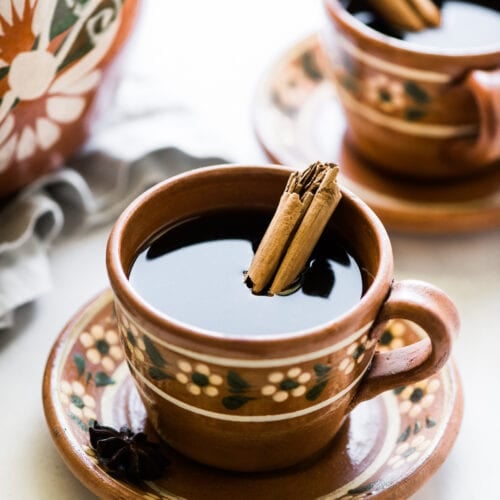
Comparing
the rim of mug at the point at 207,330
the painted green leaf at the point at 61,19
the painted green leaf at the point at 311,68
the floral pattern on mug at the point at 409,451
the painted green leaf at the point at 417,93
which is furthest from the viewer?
the painted green leaf at the point at 311,68

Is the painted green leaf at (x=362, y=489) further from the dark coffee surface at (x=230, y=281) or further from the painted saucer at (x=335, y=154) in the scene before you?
the painted saucer at (x=335, y=154)

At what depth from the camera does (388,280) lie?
2.25 feet

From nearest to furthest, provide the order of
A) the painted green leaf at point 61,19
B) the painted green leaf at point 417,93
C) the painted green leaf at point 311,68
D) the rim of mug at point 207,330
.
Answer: the rim of mug at point 207,330
the painted green leaf at point 61,19
the painted green leaf at point 417,93
the painted green leaf at point 311,68

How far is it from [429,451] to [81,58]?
19.4 inches

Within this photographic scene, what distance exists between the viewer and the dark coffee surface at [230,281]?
70 centimetres

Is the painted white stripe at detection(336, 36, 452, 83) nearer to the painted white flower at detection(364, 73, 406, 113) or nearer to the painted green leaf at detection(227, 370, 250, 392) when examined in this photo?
the painted white flower at detection(364, 73, 406, 113)

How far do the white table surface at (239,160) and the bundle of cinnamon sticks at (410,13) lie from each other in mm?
214

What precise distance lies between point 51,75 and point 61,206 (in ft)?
0.60

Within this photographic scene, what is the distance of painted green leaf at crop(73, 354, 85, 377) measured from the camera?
0.80m

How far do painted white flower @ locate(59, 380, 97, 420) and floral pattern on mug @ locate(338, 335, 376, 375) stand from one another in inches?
8.9

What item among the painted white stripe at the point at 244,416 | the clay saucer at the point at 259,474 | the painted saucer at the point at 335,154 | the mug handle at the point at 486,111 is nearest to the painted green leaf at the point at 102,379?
the clay saucer at the point at 259,474

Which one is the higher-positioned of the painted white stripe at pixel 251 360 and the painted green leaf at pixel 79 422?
the painted white stripe at pixel 251 360

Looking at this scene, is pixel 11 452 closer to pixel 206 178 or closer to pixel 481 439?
pixel 206 178

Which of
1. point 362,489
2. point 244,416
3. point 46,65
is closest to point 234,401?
point 244,416
